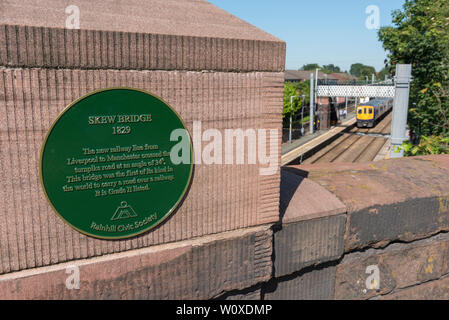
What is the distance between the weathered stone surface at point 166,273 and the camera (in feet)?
7.42

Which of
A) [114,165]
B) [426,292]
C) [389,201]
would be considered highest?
[114,165]

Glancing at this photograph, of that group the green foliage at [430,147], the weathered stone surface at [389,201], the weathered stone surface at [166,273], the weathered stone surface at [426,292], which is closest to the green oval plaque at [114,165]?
the weathered stone surface at [166,273]

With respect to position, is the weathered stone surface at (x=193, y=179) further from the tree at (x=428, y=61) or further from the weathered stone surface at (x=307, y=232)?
the tree at (x=428, y=61)

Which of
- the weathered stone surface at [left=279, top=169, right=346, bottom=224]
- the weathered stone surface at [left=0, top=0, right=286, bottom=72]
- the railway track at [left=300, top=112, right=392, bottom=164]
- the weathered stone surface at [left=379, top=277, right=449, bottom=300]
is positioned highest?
the weathered stone surface at [left=0, top=0, right=286, bottom=72]

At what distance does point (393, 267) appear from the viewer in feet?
11.8

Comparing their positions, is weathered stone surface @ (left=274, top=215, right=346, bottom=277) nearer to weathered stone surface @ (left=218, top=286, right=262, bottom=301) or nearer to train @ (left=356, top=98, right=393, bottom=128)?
weathered stone surface @ (left=218, top=286, right=262, bottom=301)

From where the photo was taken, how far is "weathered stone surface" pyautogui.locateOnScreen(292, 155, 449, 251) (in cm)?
337

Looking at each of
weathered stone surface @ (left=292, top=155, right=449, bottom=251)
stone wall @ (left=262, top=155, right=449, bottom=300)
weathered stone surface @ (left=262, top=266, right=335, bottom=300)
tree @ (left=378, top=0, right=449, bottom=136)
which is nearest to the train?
tree @ (left=378, top=0, right=449, bottom=136)

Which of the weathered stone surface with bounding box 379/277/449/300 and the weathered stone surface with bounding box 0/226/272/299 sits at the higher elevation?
the weathered stone surface with bounding box 0/226/272/299

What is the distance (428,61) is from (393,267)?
39.5 feet

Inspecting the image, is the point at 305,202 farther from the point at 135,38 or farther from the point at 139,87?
the point at 135,38

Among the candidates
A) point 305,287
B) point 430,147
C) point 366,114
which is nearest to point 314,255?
point 305,287

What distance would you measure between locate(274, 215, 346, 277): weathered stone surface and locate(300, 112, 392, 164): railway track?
20.5m
